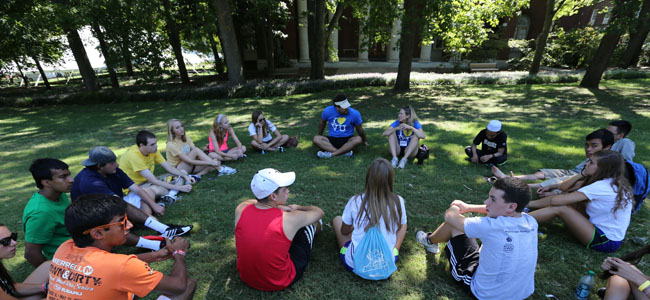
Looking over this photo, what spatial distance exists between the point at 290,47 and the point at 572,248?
92.6 ft

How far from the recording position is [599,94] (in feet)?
41.6

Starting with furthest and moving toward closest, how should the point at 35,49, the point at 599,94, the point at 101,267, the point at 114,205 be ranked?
1. the point at 35,49
2. the point at 599,94
3. the point at 114,205
4. the point at 101,267

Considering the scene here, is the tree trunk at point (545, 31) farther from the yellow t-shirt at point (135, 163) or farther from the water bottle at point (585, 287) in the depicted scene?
the yellow t-shirt at point (135, 163)

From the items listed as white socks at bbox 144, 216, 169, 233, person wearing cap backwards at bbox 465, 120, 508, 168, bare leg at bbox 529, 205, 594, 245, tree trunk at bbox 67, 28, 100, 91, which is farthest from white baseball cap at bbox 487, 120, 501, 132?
tree trunk at bbox 67, 28, 100, 91

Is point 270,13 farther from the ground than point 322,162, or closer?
farther from the ground

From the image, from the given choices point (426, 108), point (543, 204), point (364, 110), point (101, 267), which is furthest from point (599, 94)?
point (101, 267)

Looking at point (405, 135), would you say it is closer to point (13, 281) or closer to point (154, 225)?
point (154, 225)

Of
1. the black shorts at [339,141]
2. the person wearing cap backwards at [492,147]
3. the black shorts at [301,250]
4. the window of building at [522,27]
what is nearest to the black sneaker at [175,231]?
the black shorts at [301,250]

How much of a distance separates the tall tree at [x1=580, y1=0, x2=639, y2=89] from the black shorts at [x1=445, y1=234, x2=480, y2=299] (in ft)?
44.8

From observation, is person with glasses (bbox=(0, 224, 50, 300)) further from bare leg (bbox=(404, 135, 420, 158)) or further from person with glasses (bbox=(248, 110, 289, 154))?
bare leg (bbox=(404, 135, 420, 158))

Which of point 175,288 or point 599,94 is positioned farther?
point 599,94

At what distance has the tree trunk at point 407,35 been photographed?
461 inches

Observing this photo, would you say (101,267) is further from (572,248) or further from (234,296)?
(572,248)

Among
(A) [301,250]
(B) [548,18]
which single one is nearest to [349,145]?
(A) [301,250]
